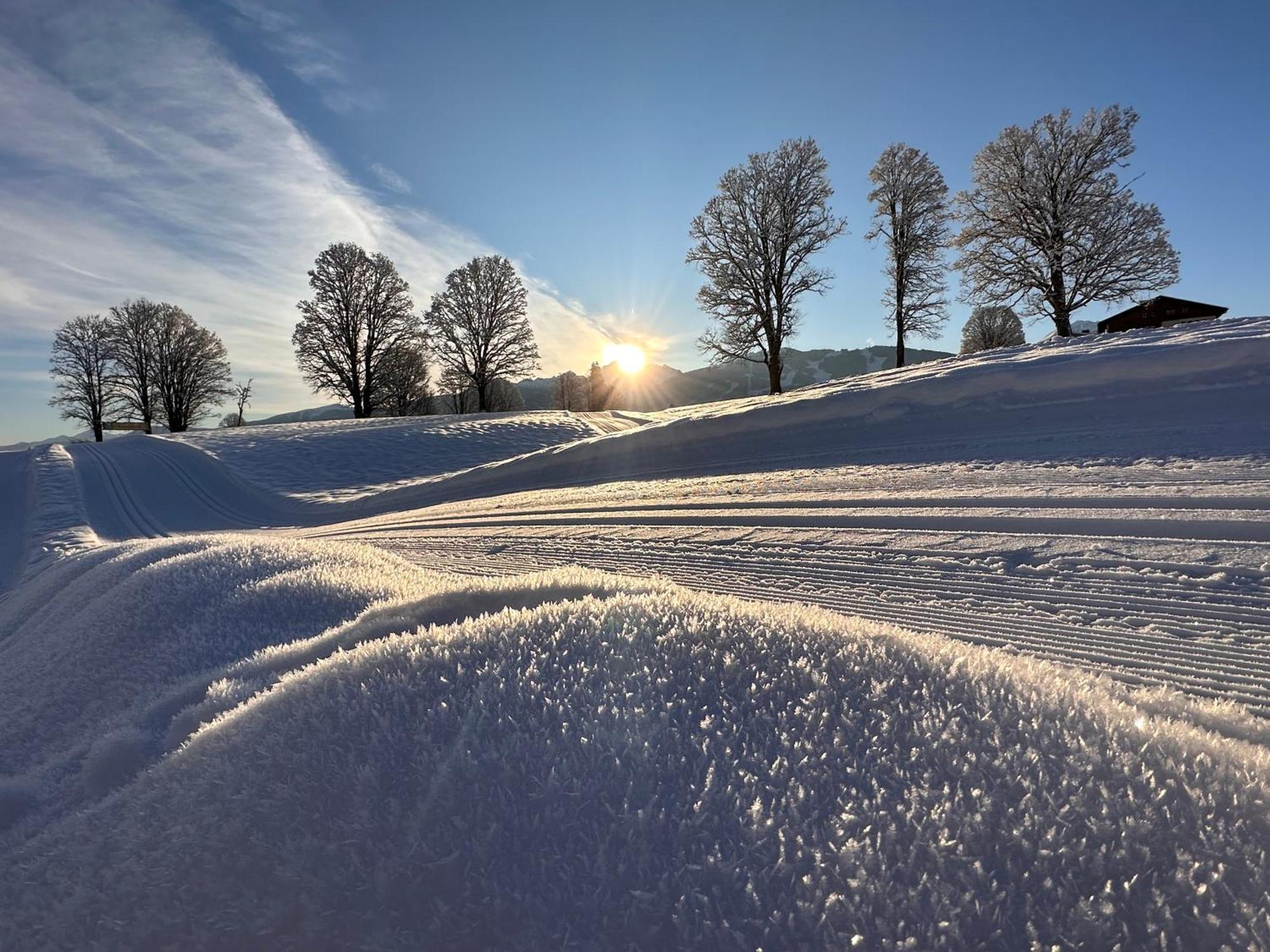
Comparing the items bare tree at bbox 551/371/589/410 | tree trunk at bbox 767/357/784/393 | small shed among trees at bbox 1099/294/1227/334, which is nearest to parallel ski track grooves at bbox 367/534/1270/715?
tree trunk at bbox 767/357/784/393

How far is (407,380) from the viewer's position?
3981cm

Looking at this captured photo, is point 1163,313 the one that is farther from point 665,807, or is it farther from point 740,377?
point 740,377

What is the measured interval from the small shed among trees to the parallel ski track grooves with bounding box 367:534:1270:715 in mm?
28034

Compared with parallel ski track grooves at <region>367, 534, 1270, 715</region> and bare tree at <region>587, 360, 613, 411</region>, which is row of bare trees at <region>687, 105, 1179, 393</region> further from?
bare tree at <region>587, 360, 613, 411</region>

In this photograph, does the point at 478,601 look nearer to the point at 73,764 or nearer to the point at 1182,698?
the point at 73,764

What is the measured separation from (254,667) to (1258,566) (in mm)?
4168

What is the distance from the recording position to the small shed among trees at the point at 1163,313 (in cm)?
2391

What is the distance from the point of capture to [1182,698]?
147cm

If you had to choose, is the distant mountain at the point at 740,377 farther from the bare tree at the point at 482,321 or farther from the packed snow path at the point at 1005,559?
the packed snow path at the point at 1005,559

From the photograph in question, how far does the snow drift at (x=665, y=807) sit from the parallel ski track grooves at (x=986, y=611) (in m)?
0.99

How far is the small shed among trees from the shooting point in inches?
941

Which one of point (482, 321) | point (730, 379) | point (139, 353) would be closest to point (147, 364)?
point (139, 353)

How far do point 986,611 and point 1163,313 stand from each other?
30.0 m

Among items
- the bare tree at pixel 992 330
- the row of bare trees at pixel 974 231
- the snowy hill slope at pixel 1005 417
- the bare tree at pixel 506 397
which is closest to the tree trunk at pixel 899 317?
the row of bare trees at pixel 974 231
